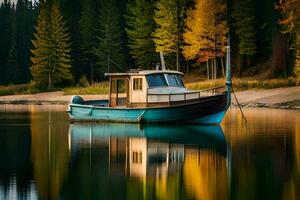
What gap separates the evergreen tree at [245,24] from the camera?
59.4 m

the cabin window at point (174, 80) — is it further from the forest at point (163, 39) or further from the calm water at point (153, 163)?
the forest at point (163, 39)

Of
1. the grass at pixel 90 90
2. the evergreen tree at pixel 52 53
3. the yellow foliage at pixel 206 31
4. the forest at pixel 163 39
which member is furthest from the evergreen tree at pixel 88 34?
the yellow foliage at pixel 206 31

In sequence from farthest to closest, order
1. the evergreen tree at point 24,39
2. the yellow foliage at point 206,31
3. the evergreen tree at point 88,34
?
the evergreen tree at point 24,39, the evergreen tree at point 88,34, the yellow foliage at point 206,31

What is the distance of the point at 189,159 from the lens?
17.5 metres

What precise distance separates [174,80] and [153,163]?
52.5ft

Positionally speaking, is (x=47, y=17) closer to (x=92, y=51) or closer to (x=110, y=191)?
(x=92, y=51)

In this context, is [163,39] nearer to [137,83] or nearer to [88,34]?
[88,34]

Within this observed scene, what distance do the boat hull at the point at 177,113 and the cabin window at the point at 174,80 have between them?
1601 mm

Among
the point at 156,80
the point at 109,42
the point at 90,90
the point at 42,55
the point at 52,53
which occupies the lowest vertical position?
the point at 156,80

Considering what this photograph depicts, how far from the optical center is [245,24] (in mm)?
59500

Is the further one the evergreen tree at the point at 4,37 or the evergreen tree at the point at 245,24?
the evergreen tree at the point at 4,37

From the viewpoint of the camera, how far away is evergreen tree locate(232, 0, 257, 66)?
2338 inches

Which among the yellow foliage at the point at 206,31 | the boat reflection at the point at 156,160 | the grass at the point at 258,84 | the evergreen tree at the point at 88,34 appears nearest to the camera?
the boat reflection at the point at 156,160

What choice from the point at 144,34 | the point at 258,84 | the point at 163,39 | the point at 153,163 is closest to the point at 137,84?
the point at 153,163
